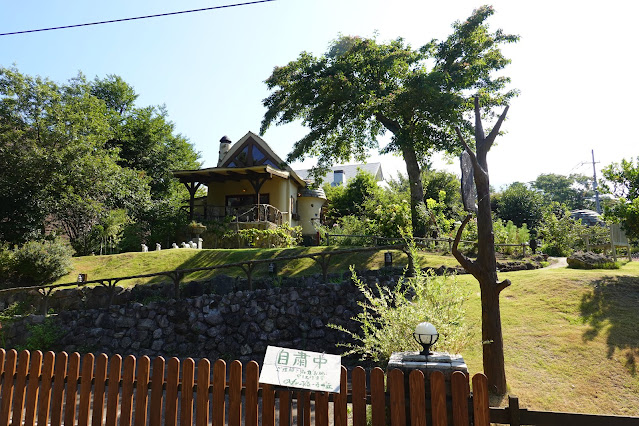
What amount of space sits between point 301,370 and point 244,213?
54.2ft

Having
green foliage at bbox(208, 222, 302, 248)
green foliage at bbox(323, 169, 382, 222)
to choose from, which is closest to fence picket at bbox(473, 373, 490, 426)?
green foliage at bbox(208, 222, 302, 248)

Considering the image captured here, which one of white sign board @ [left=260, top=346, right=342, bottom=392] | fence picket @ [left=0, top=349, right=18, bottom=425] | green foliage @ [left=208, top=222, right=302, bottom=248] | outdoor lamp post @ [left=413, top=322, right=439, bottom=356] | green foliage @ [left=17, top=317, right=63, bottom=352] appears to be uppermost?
green foliage @ [left=208, top=222, right=302, bottom=248]

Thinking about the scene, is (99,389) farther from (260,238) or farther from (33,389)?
(260,238)

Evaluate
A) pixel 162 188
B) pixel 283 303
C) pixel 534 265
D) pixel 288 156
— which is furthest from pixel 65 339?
pixel 162 188

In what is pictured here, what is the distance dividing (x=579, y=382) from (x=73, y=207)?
1877 centimetres

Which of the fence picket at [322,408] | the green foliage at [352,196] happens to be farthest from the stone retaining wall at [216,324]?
the green foliage at [352,196]

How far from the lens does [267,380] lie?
317cm

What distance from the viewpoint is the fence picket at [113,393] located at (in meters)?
3.77

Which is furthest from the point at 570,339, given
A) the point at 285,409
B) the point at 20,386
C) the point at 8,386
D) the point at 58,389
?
the point at 8,386

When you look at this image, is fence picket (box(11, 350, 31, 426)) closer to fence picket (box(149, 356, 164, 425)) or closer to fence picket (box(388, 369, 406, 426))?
fence picket (box(149, 356, 164, 425))

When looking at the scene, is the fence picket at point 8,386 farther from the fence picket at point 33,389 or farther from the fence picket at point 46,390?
the fence picket at point 46,390

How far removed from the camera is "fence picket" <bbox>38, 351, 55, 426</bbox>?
13.2ft

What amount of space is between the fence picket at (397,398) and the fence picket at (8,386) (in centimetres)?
399

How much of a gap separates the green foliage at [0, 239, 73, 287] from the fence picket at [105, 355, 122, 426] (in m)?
10.4
